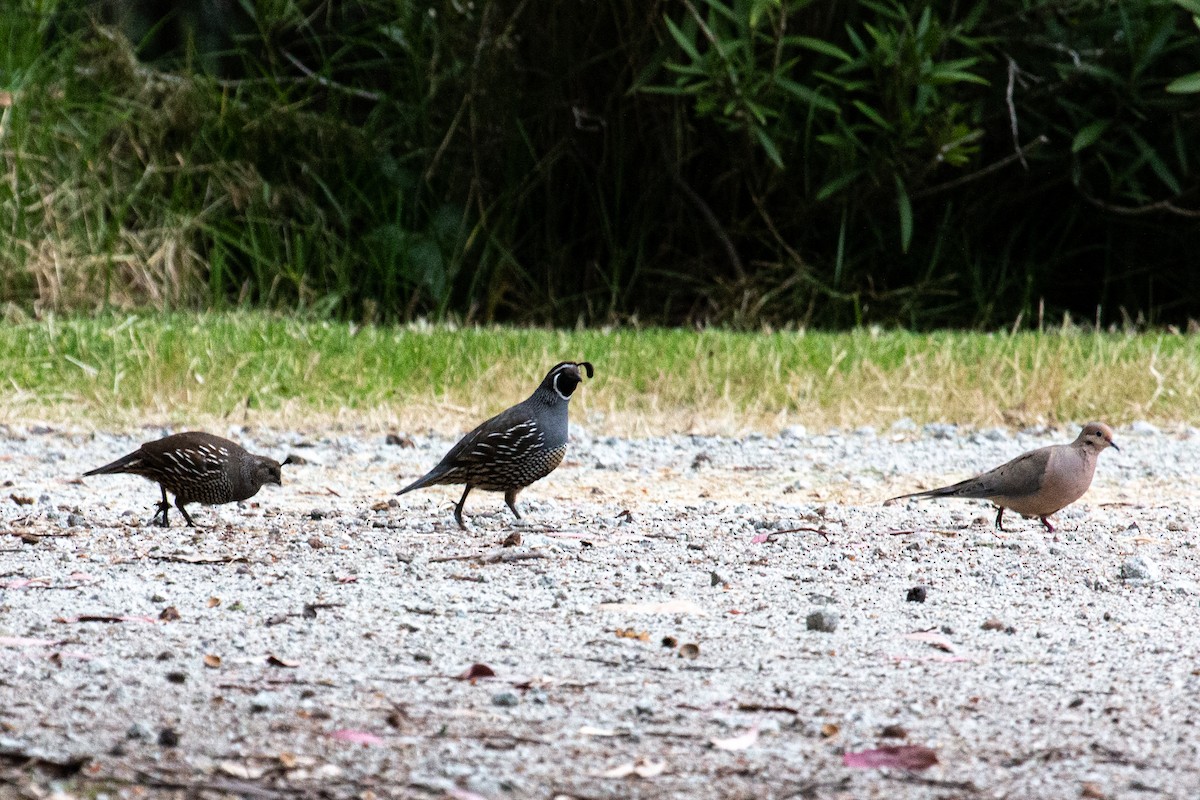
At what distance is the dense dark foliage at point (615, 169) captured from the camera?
35.1ft

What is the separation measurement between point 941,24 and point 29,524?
292 inches

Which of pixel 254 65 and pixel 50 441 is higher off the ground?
pixel 254 65

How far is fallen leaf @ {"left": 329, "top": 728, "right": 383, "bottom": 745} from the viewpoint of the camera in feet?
8.81

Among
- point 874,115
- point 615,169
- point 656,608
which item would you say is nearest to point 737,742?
point 656,608

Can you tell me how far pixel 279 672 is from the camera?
10.3 ft

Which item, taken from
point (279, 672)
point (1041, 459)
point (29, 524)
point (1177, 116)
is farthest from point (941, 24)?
point (279, 672)

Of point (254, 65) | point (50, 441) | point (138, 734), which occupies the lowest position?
point (50, 441)

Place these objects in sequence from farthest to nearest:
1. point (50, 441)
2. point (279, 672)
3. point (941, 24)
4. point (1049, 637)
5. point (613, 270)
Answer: point (613, 270) < point (941, 24) < point (50, 441) < point (1049, 637) < point (279, 672)

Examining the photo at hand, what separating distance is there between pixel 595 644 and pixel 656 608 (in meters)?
0.38

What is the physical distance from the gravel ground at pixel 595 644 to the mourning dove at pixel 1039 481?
135 mm

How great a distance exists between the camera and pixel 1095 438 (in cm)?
481

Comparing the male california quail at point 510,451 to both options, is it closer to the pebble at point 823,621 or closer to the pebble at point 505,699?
the pebble at point 823,621

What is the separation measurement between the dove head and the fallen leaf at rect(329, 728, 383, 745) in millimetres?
2767

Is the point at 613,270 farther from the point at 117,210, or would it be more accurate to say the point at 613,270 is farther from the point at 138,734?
the point at 138,734
